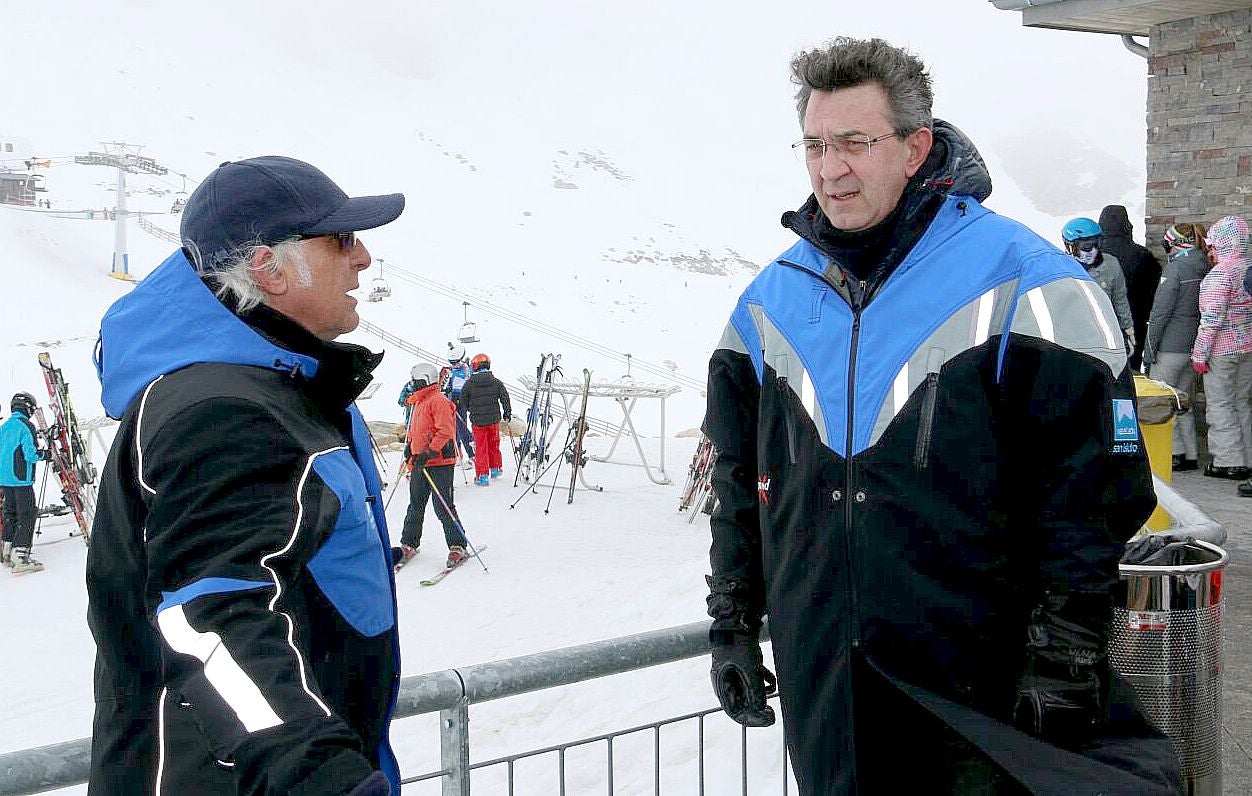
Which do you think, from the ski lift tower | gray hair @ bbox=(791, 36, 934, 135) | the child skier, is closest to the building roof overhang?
the child skier

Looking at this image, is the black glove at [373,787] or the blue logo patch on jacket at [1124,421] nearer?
the black glove at [373,787]

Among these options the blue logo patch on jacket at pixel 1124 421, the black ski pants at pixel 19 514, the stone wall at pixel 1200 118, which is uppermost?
the stone wall at pixel 1200 118

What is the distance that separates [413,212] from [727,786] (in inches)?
2381

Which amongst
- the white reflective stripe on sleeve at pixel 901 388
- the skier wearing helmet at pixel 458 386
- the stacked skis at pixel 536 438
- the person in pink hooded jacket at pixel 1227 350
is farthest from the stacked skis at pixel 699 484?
the white reflective stripe on sleeve at pixel 901 388

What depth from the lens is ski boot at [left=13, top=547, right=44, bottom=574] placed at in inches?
422

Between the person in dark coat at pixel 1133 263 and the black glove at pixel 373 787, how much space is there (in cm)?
748

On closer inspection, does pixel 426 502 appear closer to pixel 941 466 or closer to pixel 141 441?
pixel 941 466

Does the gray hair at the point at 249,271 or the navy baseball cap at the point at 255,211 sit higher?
the navy baseball cap at the point at 255,211

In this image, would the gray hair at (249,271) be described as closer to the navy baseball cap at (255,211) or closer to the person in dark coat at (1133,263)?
the navy baseball cap at (255,211)

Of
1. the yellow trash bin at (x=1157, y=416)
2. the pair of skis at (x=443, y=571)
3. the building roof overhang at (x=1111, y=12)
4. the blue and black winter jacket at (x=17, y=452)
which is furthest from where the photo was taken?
the blue and black winter jacket at (x=17, y=452)

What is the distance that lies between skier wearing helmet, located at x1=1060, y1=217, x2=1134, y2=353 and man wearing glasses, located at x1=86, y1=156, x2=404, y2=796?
219 inches

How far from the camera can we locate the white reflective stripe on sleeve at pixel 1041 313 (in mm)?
1682

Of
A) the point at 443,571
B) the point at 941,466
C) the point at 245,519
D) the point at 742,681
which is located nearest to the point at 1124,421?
the point at 941,466

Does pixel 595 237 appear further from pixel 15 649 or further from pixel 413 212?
pixel 15 649
